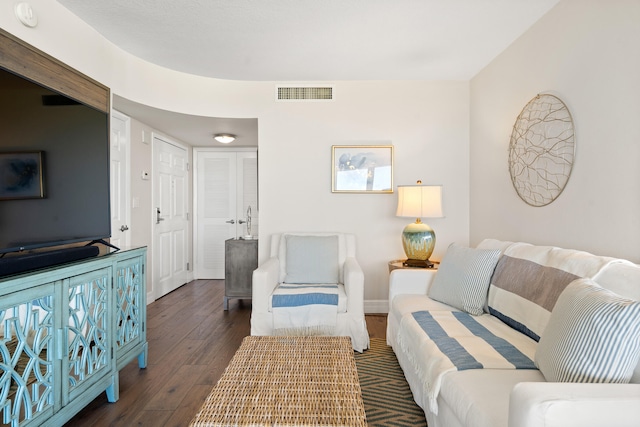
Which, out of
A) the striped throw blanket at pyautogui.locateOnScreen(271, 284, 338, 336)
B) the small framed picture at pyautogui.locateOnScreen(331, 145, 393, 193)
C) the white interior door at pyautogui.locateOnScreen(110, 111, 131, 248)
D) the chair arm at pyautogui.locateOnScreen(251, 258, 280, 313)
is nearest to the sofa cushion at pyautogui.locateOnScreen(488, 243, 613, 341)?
the striped throw blanket at pyautogui.locateOnScreen(271, 284, 338, 336)

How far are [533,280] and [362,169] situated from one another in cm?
202

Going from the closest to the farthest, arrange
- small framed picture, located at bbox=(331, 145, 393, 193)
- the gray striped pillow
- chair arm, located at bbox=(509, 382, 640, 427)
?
chair arm, located at bbox=(509, 382, 640, 427) < the gray striped pillow < small framed picture, located at bbox=(331, 145, 393, 193)

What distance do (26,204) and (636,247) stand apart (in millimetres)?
2855

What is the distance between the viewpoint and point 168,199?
167 inches

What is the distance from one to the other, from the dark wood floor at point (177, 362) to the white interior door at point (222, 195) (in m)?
1.15

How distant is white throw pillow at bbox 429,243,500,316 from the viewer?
2.02 meters

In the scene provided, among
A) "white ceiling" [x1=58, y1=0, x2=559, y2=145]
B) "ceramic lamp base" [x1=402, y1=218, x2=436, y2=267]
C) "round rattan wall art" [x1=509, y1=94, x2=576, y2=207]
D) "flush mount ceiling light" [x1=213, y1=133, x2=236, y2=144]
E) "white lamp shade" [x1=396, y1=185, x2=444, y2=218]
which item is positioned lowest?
"ceramic lamp base" [x1=402, y1=218, x2=436, y2=267]

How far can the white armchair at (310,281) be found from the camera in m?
2.42

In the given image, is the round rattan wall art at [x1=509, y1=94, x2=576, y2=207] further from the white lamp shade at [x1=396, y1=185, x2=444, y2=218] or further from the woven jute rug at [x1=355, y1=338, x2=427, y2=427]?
the woven jute rug at [x1=355, y1=338, x2=427, y2=427]

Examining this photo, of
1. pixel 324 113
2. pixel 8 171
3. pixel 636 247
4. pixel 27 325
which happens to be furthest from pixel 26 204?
pixel 636 247

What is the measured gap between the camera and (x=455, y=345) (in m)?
1.54

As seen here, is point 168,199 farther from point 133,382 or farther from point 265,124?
point 133,382

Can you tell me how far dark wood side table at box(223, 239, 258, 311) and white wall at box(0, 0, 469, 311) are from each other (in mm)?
262

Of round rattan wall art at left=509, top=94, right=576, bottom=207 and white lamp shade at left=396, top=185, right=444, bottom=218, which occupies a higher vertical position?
round rattan wall art at left=509, top=94, right=576, bottom=207
